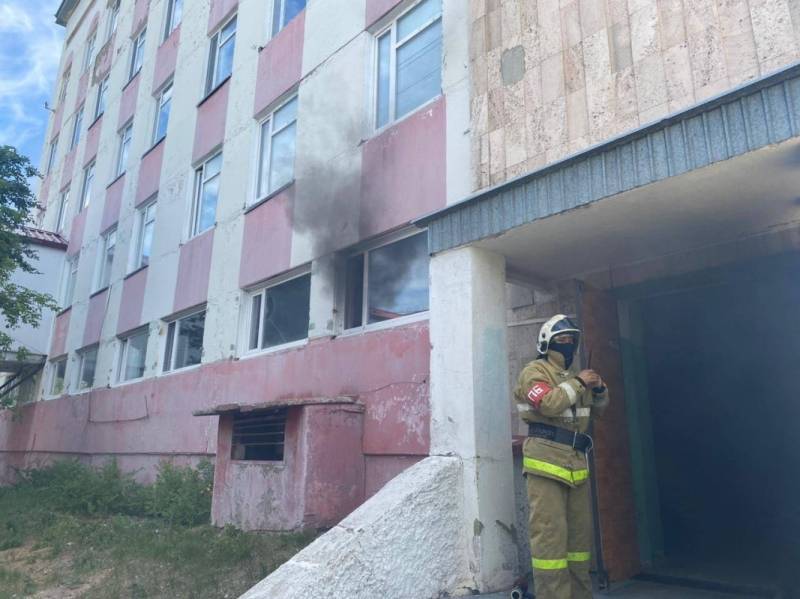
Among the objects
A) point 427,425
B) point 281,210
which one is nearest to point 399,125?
point 281,210

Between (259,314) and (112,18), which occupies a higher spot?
(112,18)

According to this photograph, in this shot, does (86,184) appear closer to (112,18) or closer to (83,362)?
(112,18)

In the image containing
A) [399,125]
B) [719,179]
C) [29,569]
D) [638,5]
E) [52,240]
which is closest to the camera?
[719,179]

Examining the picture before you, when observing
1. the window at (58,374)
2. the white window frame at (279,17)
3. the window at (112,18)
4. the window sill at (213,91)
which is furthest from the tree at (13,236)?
the window at (112,18)

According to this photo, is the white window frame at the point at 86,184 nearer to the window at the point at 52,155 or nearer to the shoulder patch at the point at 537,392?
the window at the point at 52,155

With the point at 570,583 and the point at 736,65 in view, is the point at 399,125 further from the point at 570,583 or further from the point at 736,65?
the point at 570,583

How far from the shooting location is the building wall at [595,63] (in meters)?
3.74

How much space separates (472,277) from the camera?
446 cm

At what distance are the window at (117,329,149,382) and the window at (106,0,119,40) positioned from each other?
1067 cm

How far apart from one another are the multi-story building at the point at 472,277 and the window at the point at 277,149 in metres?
0.06

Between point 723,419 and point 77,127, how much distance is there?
19874mm

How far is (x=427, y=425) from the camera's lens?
5617mm

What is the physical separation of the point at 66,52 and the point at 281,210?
1877cm

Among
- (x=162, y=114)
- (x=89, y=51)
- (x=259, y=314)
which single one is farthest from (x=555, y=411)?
(x=89, y=51)
